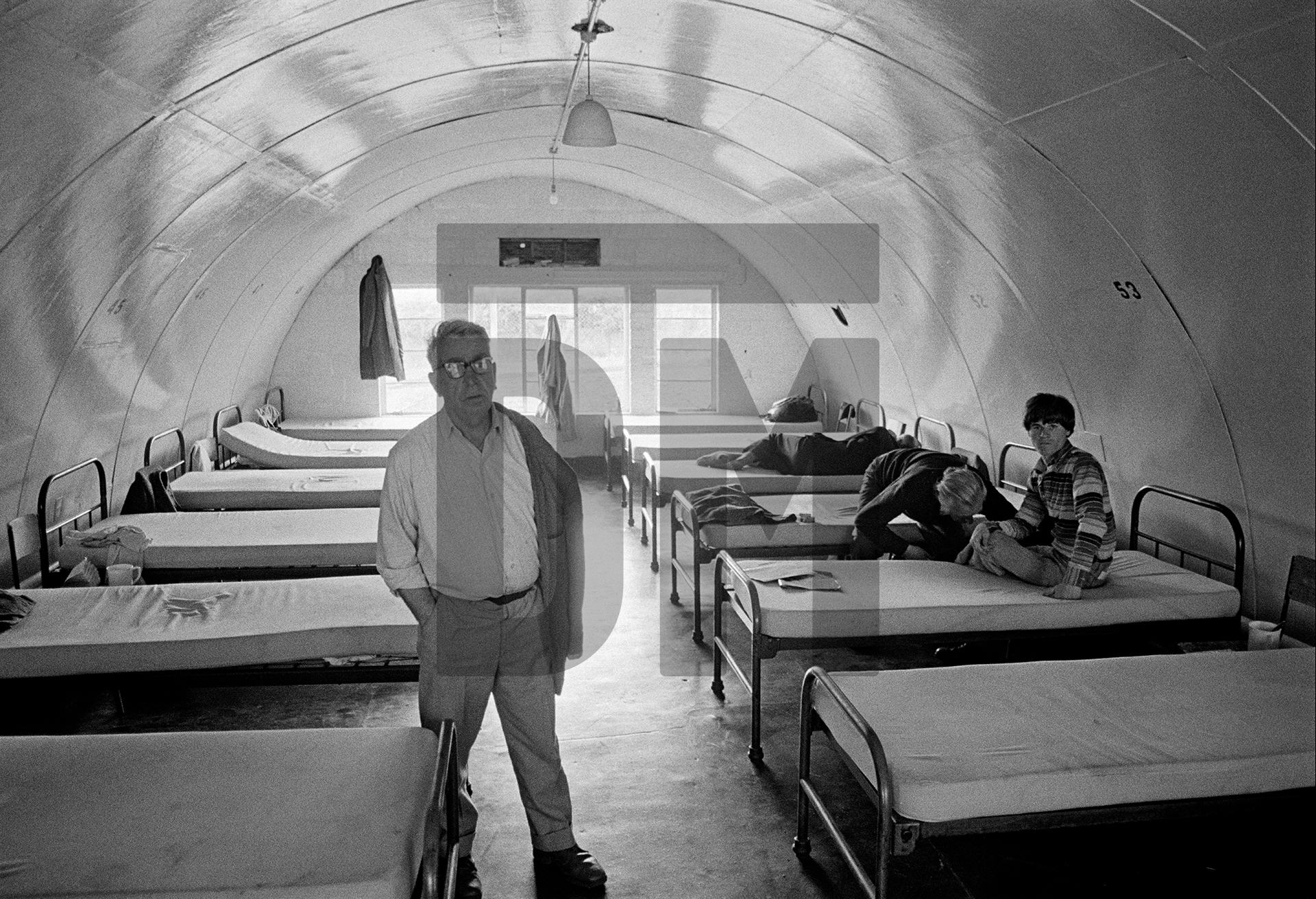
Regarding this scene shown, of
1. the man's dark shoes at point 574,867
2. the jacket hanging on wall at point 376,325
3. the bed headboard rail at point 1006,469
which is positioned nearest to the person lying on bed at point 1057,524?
the bed headboard rail at point 1006,469

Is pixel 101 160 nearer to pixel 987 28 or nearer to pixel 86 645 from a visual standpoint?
pixel 86 645

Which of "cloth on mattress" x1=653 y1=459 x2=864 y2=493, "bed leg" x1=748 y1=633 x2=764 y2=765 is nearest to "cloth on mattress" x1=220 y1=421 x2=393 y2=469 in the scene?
"cloth on mattress" x1=653 y1=459 x2=864 y2=493

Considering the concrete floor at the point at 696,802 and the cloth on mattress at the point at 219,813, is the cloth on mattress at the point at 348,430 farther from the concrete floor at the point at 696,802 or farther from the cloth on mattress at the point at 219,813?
the cloth on mattress at the point at 219,813

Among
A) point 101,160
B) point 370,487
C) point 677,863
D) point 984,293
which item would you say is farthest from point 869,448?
point 101,160

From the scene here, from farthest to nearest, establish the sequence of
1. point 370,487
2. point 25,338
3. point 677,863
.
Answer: point 370,487, point 25,338, point 677,863

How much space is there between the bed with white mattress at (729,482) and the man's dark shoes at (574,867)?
4.18m

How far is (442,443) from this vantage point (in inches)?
133

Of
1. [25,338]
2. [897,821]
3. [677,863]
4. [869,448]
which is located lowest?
[677,863]

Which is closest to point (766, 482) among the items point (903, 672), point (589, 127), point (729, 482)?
point (729, 482)

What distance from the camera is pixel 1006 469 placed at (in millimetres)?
7430

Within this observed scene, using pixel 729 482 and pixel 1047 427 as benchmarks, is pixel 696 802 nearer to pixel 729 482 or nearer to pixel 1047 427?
pixel 1047 427

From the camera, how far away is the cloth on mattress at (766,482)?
8.02 meters

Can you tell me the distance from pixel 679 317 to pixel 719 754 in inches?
329

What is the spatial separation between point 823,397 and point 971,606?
286 inches
